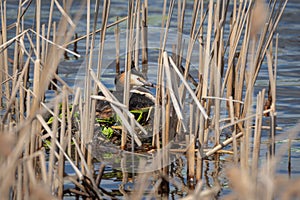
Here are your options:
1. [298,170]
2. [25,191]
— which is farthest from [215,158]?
[25,191]

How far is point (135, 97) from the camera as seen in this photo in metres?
5.62

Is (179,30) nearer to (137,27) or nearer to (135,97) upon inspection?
(137,27)

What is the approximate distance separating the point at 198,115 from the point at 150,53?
3404 millimetres

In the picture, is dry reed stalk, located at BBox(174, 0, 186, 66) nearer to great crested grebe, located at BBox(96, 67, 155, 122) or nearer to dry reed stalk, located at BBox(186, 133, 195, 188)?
dry reed stalk, located at BBox(186, 133, 195, 188)

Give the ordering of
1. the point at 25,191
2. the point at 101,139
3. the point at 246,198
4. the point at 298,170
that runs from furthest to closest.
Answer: the point at 101,139 < the point at 298,170 < the point at 25,191 < the point at 246,198

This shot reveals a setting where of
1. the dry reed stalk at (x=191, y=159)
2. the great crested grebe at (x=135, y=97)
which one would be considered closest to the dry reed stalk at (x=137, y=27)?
the great crested grebe at (x=135, y=97)

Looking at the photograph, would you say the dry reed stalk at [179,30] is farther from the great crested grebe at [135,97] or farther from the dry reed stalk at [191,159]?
the great crested grebe at [135,97]

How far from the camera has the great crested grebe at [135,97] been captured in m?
5.48

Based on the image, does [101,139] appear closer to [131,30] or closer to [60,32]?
[131,30]

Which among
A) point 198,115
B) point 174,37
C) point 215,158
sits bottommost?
point 215,158

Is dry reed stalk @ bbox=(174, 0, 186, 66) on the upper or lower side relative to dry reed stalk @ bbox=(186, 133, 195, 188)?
upper

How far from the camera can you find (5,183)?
256cm

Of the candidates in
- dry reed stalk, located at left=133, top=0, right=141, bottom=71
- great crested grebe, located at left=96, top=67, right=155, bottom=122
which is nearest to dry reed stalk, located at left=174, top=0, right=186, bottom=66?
dry reed stalk, located at left=133, top=0, right=141, bottom=71

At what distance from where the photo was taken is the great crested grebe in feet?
18.0
